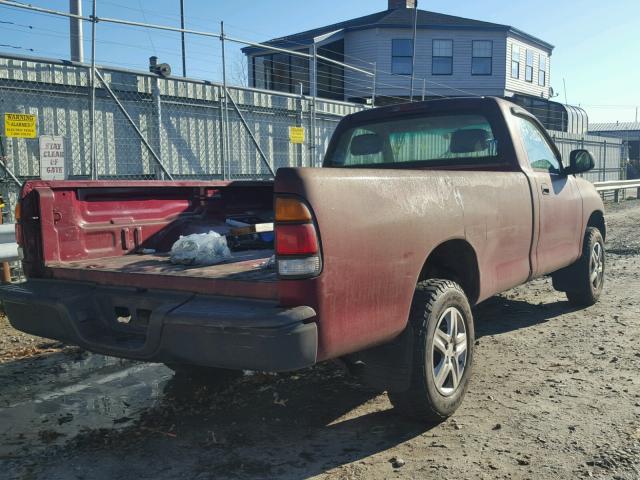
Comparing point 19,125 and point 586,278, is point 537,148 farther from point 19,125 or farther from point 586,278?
point 19,125

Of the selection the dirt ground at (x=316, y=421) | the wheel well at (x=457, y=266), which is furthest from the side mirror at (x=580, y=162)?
the wheel well at (x=457, y=266)

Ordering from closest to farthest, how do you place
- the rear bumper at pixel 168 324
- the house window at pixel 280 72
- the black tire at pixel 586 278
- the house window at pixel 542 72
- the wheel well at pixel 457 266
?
the rear bumper at pixel 168 324, the wheel well at pixel 457 266, the black tire at pixel 586 278, the house window at pixel 280 72, the house window at pixel 542 72

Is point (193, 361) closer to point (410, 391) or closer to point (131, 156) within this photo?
point (410, 391)

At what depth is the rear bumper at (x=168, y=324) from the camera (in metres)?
2.61

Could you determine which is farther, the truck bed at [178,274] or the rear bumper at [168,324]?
the truck bed at [178,274]

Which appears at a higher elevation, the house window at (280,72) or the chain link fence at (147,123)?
the house window at (280,72)

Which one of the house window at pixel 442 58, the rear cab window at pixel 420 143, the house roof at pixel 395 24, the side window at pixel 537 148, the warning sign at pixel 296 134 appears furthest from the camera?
the house window at pixel 442 58

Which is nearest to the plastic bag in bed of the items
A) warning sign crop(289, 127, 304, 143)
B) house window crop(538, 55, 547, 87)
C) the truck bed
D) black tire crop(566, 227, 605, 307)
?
the truck bed

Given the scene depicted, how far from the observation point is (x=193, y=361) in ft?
9.24

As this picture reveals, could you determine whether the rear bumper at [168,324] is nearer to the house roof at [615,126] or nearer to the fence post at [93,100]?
the fence post at [93,100]

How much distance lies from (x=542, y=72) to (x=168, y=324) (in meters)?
34.7

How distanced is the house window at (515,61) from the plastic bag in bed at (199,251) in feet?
96.3

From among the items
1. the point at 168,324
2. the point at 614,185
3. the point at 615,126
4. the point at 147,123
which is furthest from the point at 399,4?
the point at 615,126

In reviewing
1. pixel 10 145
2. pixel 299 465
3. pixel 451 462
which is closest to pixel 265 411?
pixel 299 465
